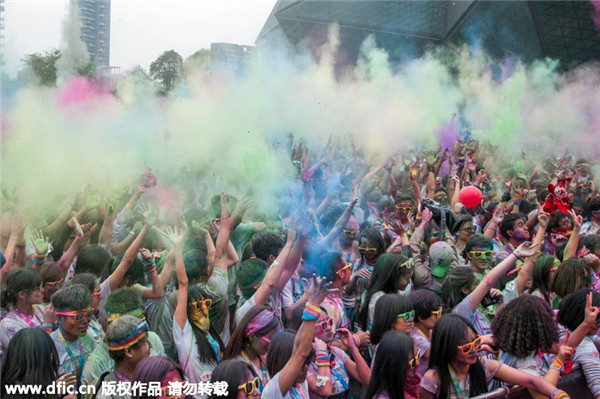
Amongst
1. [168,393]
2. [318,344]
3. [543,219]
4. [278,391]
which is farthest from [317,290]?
[543,219]

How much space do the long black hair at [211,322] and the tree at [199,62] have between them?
226 inches

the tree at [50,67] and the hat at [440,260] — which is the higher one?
the tree at [50,67]

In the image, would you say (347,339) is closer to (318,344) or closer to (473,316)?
(318,344)

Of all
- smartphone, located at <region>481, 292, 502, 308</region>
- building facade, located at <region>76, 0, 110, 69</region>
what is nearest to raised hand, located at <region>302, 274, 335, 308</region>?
smartphone, located at <region>481, 292, 502, 308</region>

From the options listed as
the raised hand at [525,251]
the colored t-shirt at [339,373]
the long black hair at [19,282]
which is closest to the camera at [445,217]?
the raised hand at [525,251]

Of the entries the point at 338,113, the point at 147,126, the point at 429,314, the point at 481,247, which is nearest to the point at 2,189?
the point at 147,126

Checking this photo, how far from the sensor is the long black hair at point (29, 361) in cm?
298

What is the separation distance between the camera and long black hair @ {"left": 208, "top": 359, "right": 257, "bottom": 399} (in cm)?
289

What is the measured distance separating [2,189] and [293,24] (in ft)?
75.0

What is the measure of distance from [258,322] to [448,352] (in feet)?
3.40

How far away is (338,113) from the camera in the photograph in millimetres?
12938

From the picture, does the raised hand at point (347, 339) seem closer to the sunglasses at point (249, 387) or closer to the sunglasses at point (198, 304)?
the sunglasses at point (249, 387)

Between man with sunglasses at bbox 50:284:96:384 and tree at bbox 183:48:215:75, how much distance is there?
6029 mm

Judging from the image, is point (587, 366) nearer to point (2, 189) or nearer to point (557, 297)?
point (557, 297)
